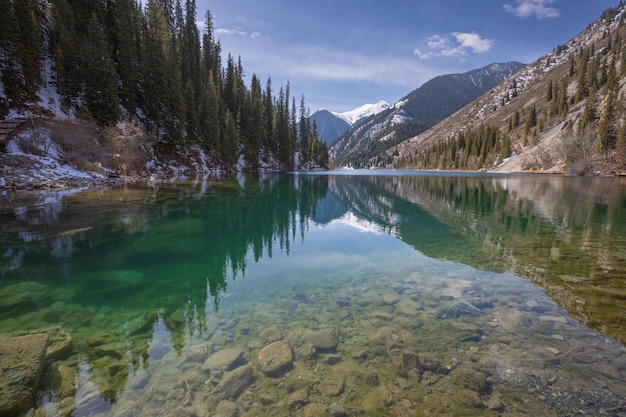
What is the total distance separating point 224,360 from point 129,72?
2430 inches

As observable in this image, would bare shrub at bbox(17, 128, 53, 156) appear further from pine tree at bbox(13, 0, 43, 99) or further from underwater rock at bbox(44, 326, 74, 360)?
underwater rock at bbox(44, 326, 74, 360)

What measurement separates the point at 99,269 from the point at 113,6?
235 feet

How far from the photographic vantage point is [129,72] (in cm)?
5147

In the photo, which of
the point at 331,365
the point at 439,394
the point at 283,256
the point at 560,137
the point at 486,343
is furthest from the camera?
the point at 560,137

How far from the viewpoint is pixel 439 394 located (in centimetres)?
426

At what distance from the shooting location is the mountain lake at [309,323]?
4.16 meters

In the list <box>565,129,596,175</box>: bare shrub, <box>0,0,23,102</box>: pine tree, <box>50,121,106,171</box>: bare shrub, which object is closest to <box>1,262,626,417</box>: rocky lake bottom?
<box>50,121,106,171</box>: bare shrub

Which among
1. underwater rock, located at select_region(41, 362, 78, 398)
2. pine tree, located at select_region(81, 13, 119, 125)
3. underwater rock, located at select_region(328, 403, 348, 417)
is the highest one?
pine tree, located at select_region(81, 13, 119, 125)

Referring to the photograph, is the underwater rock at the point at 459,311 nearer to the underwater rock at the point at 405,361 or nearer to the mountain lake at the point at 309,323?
the mountain lake at the point at 309,323

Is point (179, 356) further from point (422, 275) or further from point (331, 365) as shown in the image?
point (422, 275)

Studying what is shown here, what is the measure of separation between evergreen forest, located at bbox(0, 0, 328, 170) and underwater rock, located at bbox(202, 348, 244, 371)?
141ft

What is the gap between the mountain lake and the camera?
13.6 feet

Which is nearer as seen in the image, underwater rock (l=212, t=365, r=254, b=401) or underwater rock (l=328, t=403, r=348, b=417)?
underwater rock (l=328, t=403, r=348, b=417)

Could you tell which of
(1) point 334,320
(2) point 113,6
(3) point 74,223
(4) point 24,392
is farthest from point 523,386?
(2) point 113,6
